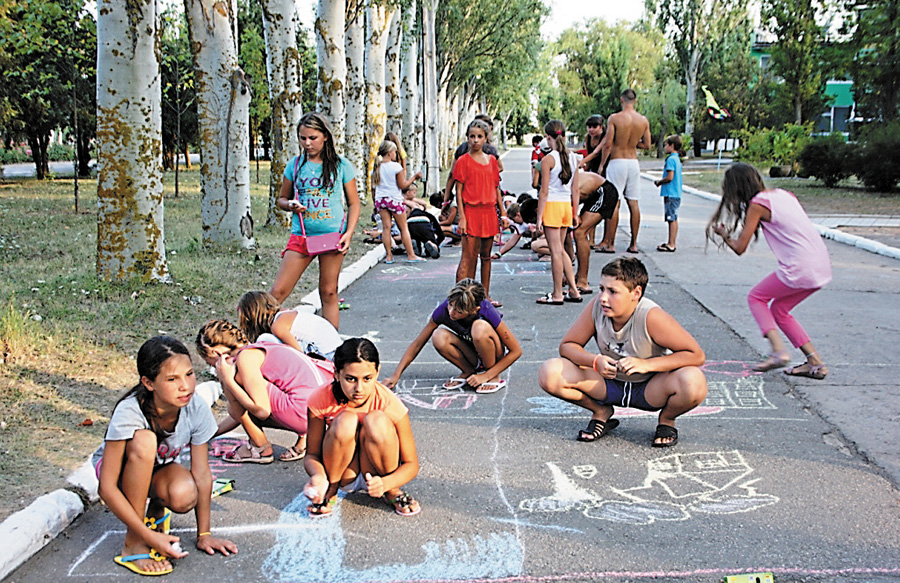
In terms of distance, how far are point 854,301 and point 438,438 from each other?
5.90 meters

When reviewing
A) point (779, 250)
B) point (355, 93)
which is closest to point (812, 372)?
point (779, 250)

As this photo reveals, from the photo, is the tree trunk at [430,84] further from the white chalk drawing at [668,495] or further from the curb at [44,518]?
the curb at [44,518]

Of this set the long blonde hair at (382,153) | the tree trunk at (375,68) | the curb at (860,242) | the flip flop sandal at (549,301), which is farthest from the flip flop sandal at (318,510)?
the tree trunk at (375,68)

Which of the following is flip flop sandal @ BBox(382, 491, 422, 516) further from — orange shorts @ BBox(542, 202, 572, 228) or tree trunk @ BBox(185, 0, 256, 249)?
tree trunk @ BBox(185, 0, 256, 249)

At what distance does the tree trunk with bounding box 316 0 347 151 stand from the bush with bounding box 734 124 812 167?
64.2ft

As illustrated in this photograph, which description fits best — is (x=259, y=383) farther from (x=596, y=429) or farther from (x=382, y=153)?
(x=382, y=153)

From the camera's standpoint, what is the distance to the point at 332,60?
1510cm

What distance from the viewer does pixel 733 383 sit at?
6211 mm

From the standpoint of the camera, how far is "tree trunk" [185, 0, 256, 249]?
1080cm

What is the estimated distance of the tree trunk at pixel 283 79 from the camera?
1382 centimetres

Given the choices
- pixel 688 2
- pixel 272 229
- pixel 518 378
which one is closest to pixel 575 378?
pixel 518 378

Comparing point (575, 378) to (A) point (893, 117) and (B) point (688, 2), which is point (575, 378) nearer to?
(A) point (893, 117)

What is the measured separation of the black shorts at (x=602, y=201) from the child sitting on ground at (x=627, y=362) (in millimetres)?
5567

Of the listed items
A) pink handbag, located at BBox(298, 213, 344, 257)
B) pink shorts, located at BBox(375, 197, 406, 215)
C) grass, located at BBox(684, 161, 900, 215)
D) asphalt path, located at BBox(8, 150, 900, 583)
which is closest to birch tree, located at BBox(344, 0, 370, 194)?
pink shorts, located at BBox(375, 197, 406, 215)
